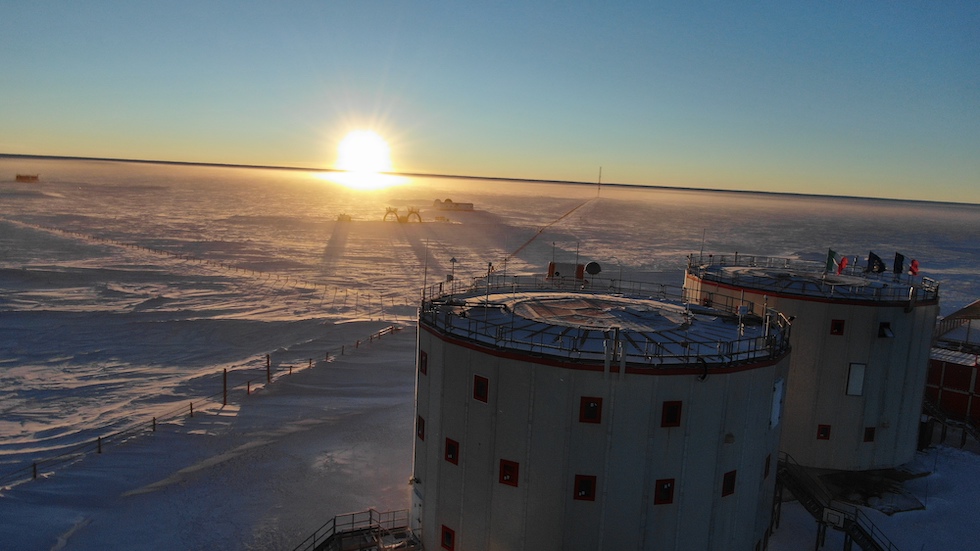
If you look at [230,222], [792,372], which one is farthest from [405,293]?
[230,222]

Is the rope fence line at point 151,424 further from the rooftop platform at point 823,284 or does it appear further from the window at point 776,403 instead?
the window at point 776,403

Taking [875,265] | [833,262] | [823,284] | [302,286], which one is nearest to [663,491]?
[823,284]

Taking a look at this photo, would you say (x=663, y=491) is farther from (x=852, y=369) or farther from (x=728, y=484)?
(x=852, y=369)

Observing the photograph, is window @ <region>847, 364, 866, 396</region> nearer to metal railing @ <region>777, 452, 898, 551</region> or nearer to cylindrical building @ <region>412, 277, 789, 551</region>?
metal railing @ <region>777, 452, 898, 551</region>

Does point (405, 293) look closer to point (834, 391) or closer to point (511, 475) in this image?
point (834, 391)

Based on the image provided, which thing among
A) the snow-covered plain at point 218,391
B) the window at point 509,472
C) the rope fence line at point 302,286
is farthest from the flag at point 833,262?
the rope fence line at point 302,286

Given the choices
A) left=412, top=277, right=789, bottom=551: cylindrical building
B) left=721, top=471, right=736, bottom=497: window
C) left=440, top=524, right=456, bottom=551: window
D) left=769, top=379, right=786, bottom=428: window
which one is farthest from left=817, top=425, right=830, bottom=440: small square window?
left=440, top=524, right=456, bottom=551: window
